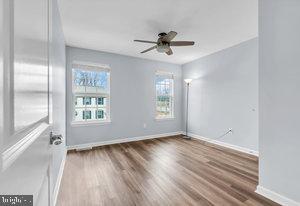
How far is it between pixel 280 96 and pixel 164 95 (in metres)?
3.49

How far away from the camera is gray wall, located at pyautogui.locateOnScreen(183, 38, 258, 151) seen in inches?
125

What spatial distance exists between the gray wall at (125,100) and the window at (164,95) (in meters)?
0.22

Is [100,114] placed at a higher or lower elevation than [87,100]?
lower

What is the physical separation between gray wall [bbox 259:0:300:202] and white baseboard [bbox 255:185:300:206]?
4 cm

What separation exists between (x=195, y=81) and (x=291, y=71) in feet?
10.1

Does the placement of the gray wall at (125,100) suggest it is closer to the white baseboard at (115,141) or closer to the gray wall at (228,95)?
the white baseboard at (115,141)

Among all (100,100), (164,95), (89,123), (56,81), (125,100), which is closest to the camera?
(56,81)

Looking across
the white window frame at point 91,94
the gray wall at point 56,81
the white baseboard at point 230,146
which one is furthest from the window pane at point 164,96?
the gray wall at point 56,81

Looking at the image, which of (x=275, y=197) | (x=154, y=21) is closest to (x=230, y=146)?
(x=275, y=197)

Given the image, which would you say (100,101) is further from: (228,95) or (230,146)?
(230,146)

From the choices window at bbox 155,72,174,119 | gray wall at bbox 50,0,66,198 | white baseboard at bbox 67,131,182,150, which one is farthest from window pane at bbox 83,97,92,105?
window at bbox 155,72,174,119

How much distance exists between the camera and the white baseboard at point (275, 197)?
1.58m

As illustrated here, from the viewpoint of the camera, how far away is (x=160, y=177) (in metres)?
2.25

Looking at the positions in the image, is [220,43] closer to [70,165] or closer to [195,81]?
[195,81]
